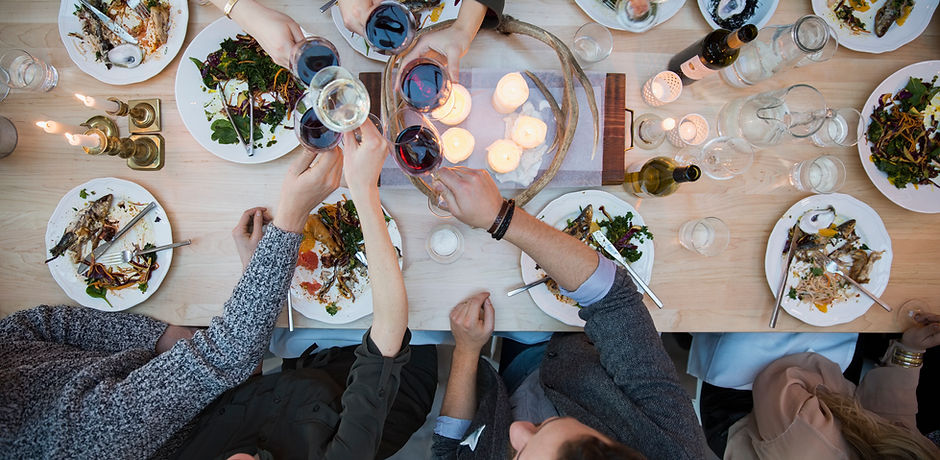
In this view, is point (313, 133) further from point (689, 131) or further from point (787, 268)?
point (787, 268)

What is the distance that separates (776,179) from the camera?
4.66 ft

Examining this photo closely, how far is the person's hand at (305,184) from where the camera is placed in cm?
114

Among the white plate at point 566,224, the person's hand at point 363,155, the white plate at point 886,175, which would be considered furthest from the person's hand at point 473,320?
the white plate at point 886,175

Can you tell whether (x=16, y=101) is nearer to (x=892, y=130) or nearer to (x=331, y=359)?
(x=331, y=359)

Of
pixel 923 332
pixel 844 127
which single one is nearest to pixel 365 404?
pixel 844 127

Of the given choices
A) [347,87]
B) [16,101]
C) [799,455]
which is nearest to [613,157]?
[347,87]

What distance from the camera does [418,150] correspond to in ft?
3.68

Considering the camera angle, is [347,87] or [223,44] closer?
[347,87]

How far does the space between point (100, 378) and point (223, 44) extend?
0.95 m

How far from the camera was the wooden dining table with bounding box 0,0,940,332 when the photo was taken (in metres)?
1.38

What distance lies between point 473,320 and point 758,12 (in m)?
1.24

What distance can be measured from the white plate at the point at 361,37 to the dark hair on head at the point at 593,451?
1115mm

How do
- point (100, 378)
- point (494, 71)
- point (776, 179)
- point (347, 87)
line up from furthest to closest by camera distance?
point (776, 179) < point (494, 71) < point (100, 378) < point (347, 87)

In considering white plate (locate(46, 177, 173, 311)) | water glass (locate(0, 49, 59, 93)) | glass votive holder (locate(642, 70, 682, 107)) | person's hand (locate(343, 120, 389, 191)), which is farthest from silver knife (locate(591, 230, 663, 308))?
water glass (locate(0, 49, 59, 93))
